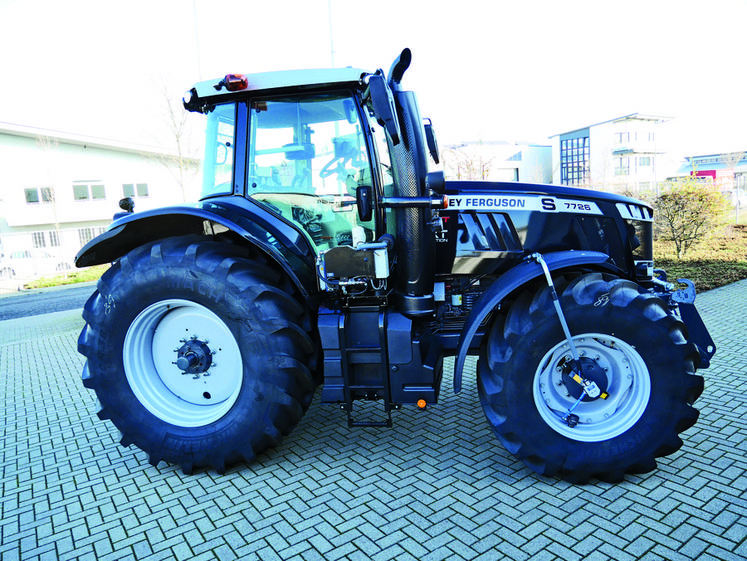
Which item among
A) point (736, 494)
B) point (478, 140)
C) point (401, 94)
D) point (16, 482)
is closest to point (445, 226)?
point (401, 94)

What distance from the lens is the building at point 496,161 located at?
21641 mm

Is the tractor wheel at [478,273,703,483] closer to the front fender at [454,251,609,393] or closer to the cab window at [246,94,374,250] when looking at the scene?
the front fender at [454,251,609,393]

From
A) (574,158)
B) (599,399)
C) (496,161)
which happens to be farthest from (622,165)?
(599,399)

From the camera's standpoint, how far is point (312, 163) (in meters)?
3.41

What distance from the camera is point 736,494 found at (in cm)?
267

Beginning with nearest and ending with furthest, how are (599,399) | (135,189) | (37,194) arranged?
(599,399) → (37,194) → (135,189)

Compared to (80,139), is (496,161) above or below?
below

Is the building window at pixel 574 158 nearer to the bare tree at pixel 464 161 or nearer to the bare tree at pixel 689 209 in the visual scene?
the bare tree at pixel 464 161

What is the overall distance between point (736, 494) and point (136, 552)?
Result: 3.18 metres

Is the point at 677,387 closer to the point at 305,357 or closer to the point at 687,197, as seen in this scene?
the point at 305,357

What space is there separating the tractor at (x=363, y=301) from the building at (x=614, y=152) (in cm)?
3182

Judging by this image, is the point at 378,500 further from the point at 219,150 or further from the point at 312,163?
the point at 219,150

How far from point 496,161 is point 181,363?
27421 millimetres

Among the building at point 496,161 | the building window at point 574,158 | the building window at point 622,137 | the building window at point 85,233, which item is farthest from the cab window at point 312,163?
the building window at point 622,137
